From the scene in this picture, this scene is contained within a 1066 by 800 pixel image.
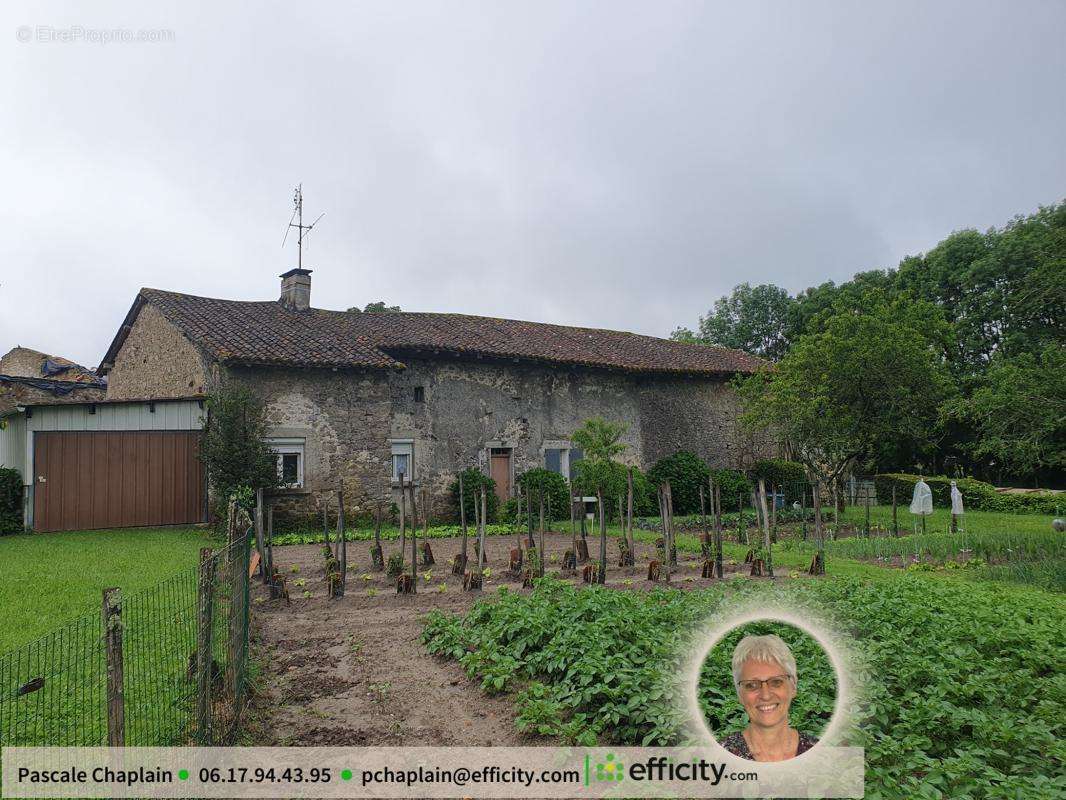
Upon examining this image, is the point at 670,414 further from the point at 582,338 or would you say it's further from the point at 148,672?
the point at 148,672

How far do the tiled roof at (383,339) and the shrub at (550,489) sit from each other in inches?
125

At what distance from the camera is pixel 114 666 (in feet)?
11.5

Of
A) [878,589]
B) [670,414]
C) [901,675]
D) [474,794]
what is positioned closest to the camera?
[474,794]

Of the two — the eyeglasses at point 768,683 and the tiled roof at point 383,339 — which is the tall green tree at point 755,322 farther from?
the eyeglasses at point 768,683

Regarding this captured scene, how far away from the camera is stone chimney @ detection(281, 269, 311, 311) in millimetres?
20953

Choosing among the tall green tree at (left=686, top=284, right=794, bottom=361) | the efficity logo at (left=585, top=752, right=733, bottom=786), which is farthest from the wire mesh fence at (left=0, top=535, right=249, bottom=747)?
the tall green tree at (left=686, top=284, right=794, bottom=361)

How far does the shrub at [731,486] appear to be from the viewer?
22.3 meters

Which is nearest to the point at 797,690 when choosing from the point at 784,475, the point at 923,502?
the point at 923,502

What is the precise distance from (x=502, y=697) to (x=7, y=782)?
3126mm

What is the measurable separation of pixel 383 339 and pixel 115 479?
6.90 metres

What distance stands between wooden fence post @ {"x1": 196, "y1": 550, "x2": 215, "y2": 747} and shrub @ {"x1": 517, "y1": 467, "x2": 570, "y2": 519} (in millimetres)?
15009

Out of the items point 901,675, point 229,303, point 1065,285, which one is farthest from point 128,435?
point 1065,285

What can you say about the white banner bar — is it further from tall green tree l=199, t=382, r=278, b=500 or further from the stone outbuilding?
the stone outbuilding

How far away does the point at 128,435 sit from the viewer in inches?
649
